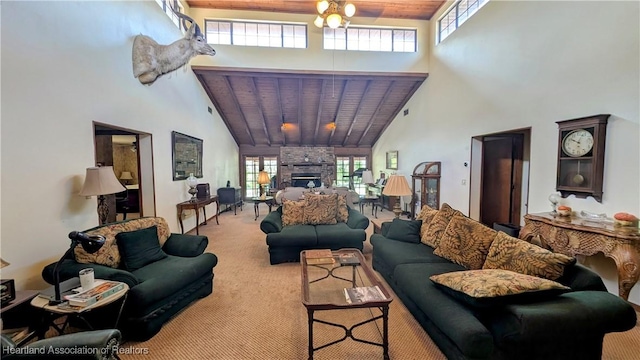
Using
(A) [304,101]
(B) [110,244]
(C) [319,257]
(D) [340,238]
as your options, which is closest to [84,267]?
(B) [110,244]

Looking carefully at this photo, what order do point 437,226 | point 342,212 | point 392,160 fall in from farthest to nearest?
point 392,160 < point 342,212 < point 437,226

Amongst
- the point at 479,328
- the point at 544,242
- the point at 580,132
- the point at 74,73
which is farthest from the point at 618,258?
the point at 74,73

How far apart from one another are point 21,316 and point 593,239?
15.1 ft

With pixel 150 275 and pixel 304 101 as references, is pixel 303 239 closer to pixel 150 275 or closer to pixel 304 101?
pixel 150 275

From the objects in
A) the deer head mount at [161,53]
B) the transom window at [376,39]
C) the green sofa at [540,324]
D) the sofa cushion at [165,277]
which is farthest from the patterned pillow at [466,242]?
the transom window at [376,39]

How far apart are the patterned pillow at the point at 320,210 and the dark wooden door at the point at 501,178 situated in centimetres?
287

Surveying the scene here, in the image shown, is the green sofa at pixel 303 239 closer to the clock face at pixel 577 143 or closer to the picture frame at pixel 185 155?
the picture frame at pixel 185 155

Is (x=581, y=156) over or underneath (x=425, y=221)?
over

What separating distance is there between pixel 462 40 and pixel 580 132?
9.86 feet

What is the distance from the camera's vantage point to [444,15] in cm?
561

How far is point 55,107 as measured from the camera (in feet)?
7.94

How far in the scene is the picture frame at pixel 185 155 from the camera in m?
4.87

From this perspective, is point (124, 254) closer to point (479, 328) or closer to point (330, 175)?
point (479, 328)

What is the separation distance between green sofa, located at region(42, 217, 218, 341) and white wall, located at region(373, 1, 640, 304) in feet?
13.9
